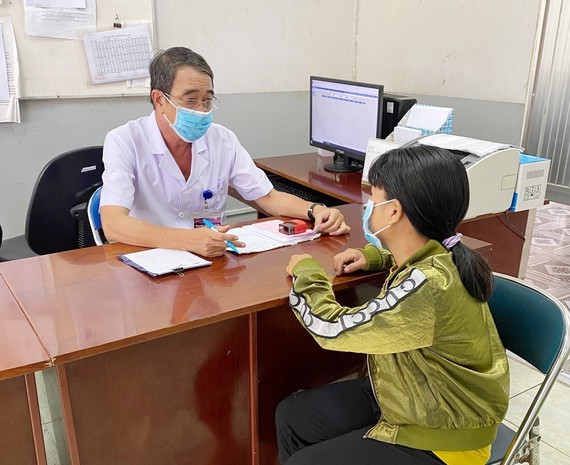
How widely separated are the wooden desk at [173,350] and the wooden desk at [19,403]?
0.11 feet

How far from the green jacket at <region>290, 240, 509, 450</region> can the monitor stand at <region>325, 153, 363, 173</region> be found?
174cm

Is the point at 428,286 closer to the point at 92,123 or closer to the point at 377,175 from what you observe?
the point at 377,175

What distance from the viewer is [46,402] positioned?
1.09 meters

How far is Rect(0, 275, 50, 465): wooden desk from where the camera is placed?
101cm

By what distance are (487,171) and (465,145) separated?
142 millimetres

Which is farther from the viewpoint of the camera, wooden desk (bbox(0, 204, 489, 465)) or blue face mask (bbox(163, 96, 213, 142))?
blue face mask (bbox(163, 96, 213, 142))

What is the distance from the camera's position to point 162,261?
1.42 metres

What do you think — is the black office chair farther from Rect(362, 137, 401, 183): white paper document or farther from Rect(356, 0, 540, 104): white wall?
Rect(356, 0, 540, 104): white wall

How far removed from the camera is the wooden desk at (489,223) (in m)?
2.26

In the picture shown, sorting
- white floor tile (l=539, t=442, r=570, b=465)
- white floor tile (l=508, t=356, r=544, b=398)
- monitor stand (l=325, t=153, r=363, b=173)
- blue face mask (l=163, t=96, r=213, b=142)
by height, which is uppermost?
blue face mask (l=163, t=96, r=213, b=142)

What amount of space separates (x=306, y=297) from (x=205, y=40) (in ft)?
8.13

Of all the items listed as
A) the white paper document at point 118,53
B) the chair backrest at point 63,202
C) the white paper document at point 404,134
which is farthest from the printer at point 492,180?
the white paper document at point 118,53

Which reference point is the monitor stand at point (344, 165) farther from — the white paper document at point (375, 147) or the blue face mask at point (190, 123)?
the blue face mask at point (190, 123)

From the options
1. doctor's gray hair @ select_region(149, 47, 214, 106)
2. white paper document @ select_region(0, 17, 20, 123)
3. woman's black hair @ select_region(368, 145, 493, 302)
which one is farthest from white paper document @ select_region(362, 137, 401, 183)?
white paper document @ select_region(0, 17, 20, 123)
